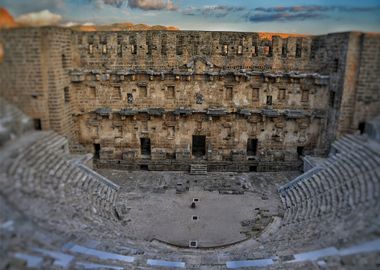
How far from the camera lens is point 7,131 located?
10.0 m

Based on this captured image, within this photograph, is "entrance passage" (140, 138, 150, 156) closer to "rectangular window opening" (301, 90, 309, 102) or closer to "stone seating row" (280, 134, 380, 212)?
"stone seating row" (280, 134, 380, 212)

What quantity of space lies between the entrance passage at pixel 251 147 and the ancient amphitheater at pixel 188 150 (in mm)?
77

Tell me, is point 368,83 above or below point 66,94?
above

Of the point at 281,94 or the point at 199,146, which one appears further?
the point at 199,146

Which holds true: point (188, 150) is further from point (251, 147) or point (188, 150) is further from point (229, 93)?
point (229, 93)

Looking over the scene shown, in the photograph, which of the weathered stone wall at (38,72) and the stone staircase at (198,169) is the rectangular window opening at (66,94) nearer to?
the weathered stone wall at (38,72)

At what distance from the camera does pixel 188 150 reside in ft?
54.6

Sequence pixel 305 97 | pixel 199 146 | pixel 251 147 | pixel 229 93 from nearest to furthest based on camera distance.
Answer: pixel 305 97 → pixel 229 93 → pixel 251 147 → pixel 199 146

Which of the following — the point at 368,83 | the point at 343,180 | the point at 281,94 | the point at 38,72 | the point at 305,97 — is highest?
the point at 38,72

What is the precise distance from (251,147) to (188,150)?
3.33 m

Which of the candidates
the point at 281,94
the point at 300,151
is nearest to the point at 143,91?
the point at 281,94

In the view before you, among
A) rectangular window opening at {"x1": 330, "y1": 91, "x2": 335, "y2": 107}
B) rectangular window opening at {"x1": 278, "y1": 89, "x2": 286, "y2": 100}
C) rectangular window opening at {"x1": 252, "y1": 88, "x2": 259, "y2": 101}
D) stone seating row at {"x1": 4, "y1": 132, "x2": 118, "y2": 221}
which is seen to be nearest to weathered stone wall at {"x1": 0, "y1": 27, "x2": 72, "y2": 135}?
stone seating row at {"x1": 4, "y1": 132, "x2": 118, "y2": 221}

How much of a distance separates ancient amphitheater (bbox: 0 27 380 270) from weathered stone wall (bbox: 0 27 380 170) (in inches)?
2.1

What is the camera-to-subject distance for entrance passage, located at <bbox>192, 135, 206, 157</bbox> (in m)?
17.2
